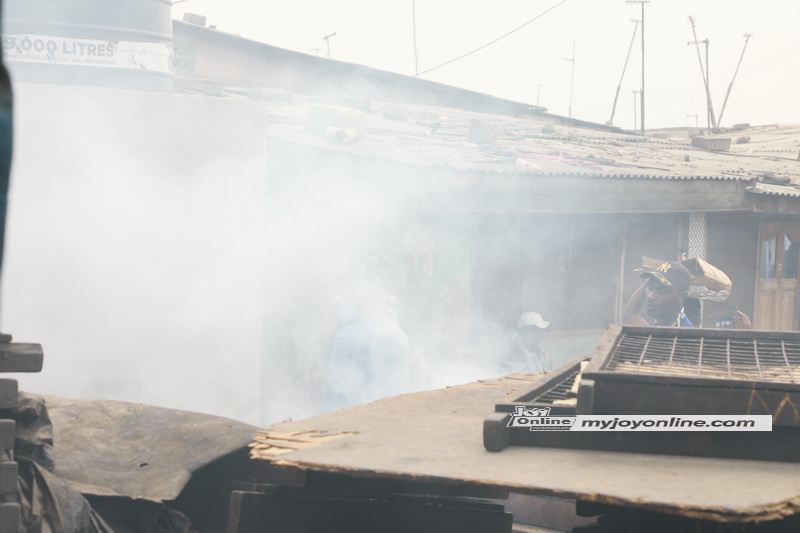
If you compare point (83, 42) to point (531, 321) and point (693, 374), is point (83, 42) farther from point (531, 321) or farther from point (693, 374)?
point (531, 321)

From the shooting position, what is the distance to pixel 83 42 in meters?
5.99

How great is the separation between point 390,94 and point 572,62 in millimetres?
22170

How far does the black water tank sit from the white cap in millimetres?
4597

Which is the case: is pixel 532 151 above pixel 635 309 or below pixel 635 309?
above

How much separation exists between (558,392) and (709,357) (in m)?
0.78

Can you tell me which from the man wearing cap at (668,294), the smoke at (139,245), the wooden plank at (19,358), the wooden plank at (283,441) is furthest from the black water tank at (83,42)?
the man wearing cap at (668,294)

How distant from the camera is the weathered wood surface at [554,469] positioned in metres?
1.97

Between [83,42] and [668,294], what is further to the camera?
[668,294]

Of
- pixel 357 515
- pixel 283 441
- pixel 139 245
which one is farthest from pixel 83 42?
pixel 357 515

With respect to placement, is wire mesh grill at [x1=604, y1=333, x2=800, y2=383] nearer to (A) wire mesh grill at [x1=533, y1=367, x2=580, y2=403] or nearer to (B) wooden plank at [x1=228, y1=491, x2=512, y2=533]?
(A) wire mesh grill at [x1=533, y1=367, x2=580, y2=403]
